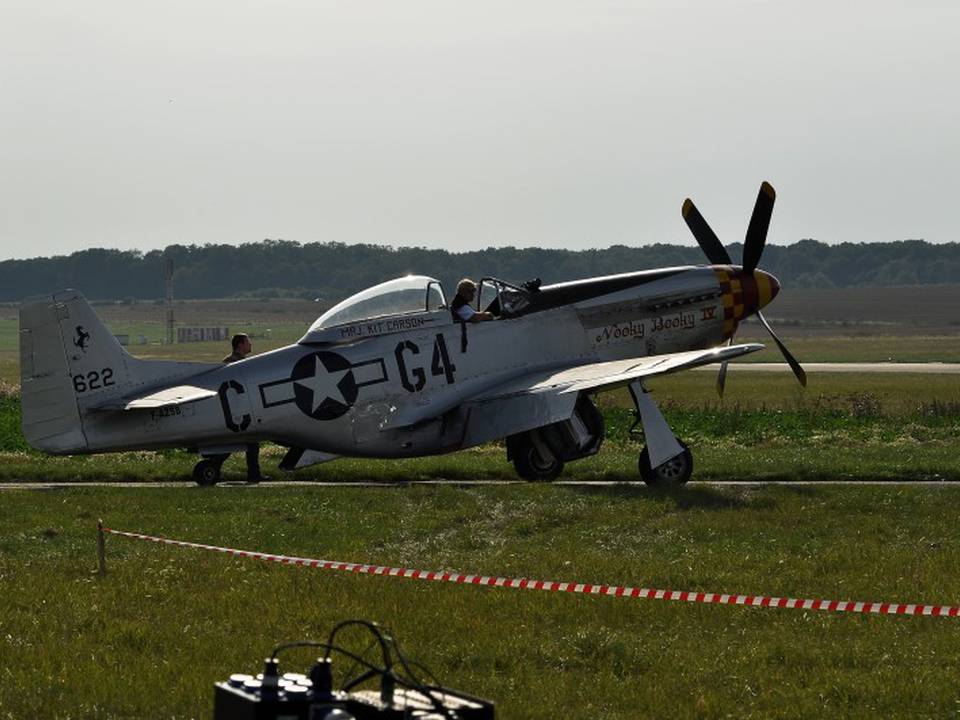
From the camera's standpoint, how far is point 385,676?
6809 mm

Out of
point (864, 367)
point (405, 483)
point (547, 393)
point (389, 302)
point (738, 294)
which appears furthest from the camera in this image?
point (864, 367)

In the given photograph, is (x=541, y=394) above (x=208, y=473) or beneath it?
above

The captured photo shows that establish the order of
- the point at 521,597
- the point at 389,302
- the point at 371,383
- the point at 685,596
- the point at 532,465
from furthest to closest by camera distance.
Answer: the point at 532,465 < the point at 389,302 < the point at 371,383 < the point at 521,597 < the point at 685,596

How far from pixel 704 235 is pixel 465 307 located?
6.01m

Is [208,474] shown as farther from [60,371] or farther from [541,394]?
[541,394]

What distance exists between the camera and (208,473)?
22.0m

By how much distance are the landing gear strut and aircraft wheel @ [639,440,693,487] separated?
5805 mm

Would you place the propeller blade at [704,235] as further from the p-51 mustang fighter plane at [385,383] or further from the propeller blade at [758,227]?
the p-51 mustang fighter plane at [385,383]

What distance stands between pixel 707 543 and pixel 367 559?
3510 mm

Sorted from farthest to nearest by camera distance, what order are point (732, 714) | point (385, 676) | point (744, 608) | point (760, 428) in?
point (760, 428), point (744, 608), point (732, 714), point (385, 676)

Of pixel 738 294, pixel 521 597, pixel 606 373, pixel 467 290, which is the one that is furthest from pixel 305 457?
pixel 521 597

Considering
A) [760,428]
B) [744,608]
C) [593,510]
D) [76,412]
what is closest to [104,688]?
[744,608]

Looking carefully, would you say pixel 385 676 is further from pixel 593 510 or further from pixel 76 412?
pixel 76 412

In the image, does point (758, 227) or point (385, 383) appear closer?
point (385, 383)
